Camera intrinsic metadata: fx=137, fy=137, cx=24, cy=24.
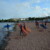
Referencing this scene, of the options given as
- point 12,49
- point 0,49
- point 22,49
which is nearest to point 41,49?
point 22,49

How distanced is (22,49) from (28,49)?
1.03 feet

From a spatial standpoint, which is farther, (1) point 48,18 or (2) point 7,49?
(1) point 48,18

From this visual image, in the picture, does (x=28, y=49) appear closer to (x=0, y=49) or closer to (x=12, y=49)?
(x=12, y=49)

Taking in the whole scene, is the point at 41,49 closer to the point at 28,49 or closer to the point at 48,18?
the point at 28,49

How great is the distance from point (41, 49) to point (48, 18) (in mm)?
68795

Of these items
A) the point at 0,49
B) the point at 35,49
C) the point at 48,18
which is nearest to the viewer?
the point at 35,49

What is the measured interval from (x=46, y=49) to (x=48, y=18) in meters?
68.8

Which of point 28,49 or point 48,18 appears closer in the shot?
point 28,49

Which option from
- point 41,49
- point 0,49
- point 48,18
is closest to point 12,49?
point 0,49

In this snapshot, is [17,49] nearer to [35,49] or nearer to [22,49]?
[22,49]

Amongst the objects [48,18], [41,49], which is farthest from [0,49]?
[48,18]

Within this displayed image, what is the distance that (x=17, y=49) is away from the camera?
23.5 feet

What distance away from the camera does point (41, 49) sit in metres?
7.11

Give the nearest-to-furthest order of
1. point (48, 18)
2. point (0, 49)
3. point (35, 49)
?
1. point (35, 49)
2. point (0, 49)
3. point (48, 18)
